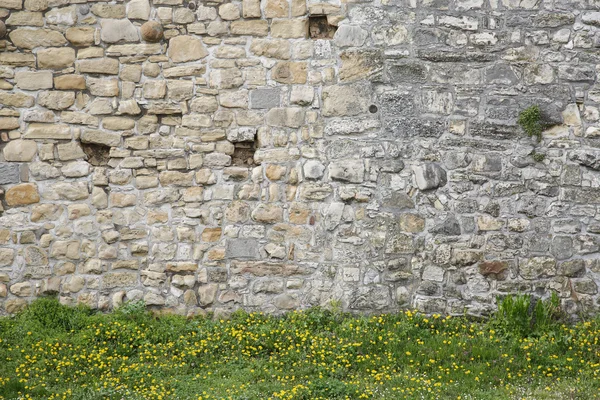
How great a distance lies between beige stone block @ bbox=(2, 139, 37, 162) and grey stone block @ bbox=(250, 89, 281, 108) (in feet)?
7.59

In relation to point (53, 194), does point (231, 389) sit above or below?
below

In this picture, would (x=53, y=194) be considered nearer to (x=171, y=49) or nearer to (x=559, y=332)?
(x=171, y=49)

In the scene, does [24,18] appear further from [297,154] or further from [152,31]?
[297,154]

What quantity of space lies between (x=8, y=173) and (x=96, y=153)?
2.93 feet

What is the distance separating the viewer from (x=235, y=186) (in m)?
6.77

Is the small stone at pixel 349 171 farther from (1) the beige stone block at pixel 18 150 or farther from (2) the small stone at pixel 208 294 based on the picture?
(1) the beige stone block at pixel 18 150

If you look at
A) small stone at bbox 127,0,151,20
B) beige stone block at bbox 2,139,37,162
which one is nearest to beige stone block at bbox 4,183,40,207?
beige stone block at bbox 2,139,37,162

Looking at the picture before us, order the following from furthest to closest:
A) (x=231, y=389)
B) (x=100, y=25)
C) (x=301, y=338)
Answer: (x=100, y=25) → (x=301, y=338) → (x=231, y=389)

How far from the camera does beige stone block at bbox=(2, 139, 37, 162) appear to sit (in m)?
6.76

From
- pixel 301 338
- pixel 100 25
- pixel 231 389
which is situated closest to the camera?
pixel 231 389

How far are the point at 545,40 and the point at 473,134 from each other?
1162 millimetres

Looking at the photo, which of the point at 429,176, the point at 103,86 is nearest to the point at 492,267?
the point at 429,176

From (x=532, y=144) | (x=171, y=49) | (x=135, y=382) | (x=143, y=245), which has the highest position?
(x=171, y=49)

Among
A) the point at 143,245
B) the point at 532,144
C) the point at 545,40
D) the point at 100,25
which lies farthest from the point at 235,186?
the point at 545,40
